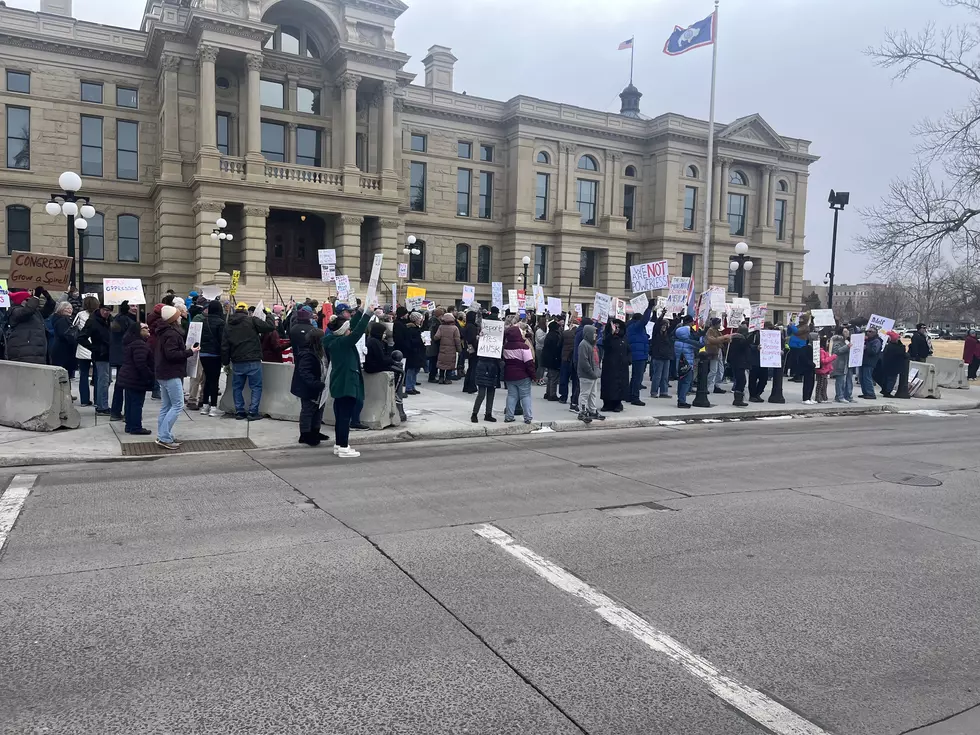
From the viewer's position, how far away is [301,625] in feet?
14.7

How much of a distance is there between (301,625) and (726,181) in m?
53.8

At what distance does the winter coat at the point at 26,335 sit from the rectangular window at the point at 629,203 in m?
44.4

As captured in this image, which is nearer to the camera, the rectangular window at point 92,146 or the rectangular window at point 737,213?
the rectangular window at point 92,146

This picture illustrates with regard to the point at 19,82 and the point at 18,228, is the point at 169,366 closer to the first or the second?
the point at 18,228

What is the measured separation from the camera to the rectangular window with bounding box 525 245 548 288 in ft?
159

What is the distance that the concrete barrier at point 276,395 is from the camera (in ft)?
41.8

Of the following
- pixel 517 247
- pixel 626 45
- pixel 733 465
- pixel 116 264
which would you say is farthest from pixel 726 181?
pixel 733 465

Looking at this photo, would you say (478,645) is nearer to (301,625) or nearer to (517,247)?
→ (301,625)

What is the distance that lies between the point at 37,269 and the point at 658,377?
44.2 feet

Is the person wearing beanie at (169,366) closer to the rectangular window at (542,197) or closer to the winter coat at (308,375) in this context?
the winter coat at (308,375)

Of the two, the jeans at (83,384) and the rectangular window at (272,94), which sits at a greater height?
the rectangular window at (272,94)

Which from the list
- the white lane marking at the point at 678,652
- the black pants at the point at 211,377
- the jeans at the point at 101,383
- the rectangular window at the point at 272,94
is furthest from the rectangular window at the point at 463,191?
the white lane marking at the point at 678,652

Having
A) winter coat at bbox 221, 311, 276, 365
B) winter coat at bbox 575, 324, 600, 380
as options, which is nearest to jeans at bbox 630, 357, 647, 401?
winter coat at bbox 575, 324, 600, 380

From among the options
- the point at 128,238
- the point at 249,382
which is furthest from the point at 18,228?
the point at 249,382
